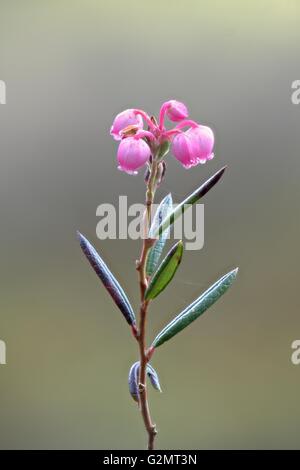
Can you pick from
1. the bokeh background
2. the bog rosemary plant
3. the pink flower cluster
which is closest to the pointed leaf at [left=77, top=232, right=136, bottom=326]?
the bog rosemary plant

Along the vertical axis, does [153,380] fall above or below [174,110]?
below

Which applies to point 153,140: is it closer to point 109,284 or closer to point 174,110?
point 174,110

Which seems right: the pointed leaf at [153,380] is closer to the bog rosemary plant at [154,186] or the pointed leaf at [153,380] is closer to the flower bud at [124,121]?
the bog rosemary plant at [154,186]

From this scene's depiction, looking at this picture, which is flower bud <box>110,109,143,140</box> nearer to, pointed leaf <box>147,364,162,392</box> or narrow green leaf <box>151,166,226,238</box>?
narrow green leaf <box>151,166,226,238</box>

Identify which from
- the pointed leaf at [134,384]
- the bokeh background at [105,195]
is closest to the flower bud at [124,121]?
the pointed leaf at [134,384]

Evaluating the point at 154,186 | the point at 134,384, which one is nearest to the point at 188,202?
the point at 154,186
